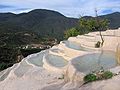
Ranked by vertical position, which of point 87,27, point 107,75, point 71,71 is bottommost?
point 87,27

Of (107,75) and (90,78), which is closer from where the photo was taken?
(107,75)

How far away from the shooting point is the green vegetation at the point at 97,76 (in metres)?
14.2

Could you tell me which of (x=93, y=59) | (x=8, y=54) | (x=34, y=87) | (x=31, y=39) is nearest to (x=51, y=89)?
(x=34, y=87)

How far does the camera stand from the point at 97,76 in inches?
567

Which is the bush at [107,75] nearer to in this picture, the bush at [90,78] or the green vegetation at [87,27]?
the bush at [90,78]

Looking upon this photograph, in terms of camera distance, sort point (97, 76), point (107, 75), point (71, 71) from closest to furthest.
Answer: point (107, 75) → point (97, 76) → point (71, 71)

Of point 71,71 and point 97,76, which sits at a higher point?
point 97,76

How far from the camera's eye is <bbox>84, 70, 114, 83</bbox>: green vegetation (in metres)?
14.2

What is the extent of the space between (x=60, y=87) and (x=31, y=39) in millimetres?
92336

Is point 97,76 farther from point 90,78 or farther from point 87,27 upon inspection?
point 87,27

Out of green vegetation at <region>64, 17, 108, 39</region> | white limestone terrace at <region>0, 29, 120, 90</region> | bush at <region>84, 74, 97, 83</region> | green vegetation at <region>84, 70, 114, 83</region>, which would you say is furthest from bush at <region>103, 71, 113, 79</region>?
green vegetation at <region>64, 17, 108, 39</region>

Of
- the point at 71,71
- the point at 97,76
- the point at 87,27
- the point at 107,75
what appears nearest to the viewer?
the point at 107,75

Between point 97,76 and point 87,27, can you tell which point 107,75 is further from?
point 87,27

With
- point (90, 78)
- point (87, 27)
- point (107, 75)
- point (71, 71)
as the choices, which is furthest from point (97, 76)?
point (87, 27)
